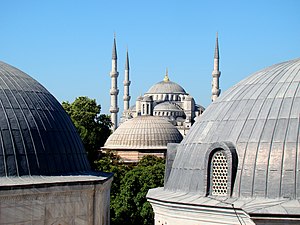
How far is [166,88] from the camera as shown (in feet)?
431

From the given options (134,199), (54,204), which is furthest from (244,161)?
(134,199)

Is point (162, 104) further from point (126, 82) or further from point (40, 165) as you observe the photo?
point (40, 165)

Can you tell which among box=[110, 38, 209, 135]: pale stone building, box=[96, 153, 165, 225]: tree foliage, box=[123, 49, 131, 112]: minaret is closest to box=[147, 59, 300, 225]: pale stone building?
box=[96, 153, 165, 225]: tree foliage

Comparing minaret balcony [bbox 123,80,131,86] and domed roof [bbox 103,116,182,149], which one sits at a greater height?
minaret balcony [bbox 123,80,131,86]

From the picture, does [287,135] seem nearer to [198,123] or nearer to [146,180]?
[198,123]

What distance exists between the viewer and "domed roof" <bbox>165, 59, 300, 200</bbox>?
1758cm

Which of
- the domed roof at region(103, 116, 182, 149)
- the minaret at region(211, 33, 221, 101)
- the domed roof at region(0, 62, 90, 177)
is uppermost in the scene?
the minaret at region(211, 33, 221, 101)

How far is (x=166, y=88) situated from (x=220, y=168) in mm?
112767

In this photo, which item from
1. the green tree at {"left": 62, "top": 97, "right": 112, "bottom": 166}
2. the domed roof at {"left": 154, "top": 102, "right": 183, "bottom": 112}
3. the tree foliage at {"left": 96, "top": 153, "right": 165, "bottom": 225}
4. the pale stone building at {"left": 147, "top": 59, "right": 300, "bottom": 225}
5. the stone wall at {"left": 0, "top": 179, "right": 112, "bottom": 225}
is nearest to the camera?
the pale stone building at {"left": 147, "top": 59, "right": 300, "bottom": 225}

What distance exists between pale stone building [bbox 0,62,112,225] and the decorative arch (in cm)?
317

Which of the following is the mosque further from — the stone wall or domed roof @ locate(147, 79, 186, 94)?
the stone wall

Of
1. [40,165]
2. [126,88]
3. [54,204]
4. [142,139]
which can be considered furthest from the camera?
[126,88]

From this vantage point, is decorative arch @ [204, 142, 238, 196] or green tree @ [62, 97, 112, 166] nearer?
decorative arch @ [204, 142, 238, 196]

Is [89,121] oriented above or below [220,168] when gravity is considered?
above
